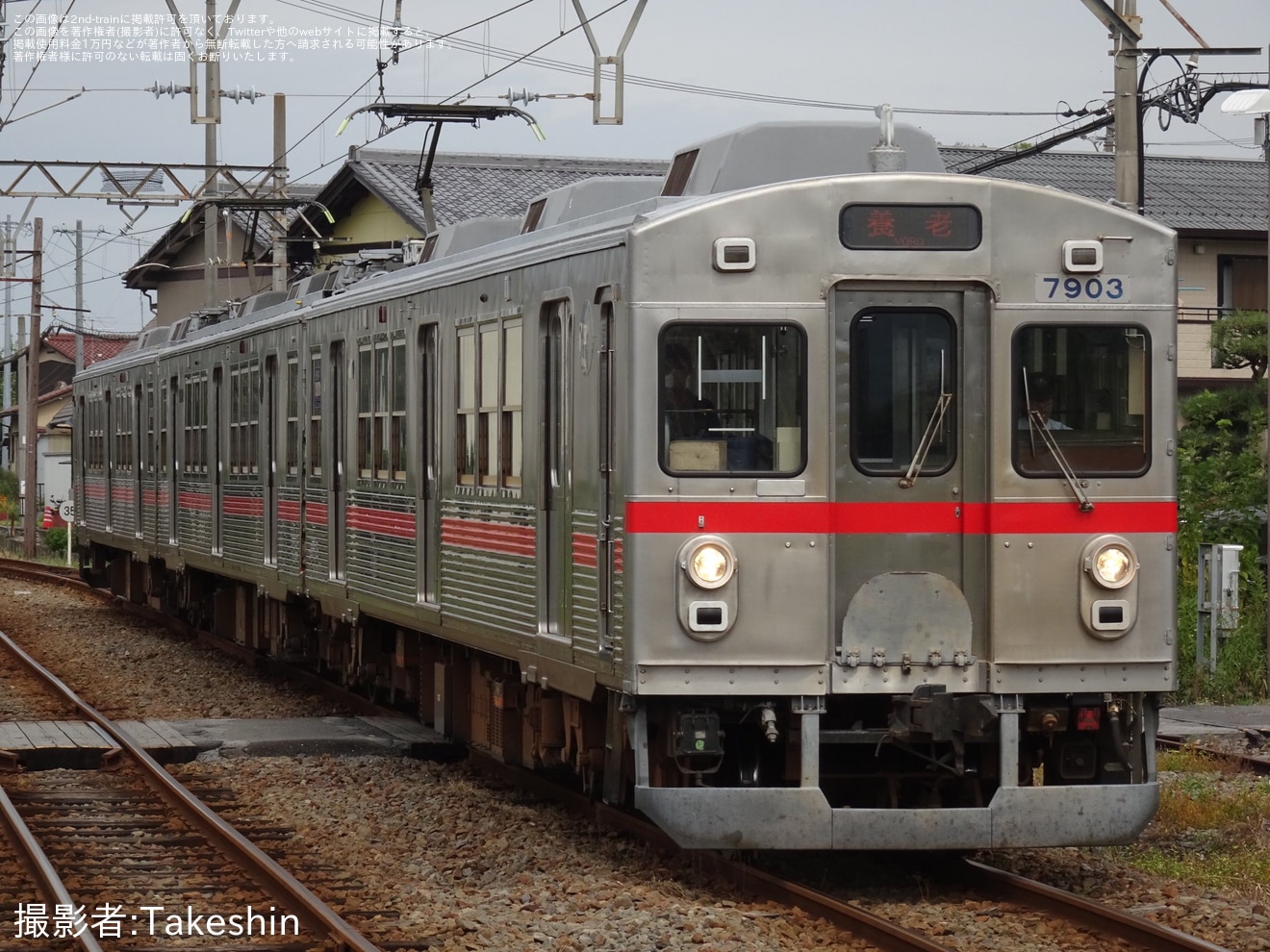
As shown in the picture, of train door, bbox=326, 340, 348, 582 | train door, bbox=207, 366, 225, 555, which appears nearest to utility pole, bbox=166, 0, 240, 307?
train door, bbox=207, 366, 225, 555

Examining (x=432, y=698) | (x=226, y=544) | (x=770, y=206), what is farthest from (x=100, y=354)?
(x=770, y=206)

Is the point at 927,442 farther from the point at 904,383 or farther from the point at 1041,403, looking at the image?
the point at 1041,403

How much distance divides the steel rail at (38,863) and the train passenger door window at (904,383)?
341 cm

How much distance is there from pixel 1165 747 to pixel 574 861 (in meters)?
4.51

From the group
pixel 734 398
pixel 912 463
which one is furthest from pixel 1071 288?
pixel 734 398

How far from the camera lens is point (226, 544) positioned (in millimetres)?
17406

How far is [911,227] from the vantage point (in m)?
7.95

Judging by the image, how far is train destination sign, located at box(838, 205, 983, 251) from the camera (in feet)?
26.0

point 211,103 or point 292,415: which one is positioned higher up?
point 211,103

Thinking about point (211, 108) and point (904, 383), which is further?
point (211, 108)

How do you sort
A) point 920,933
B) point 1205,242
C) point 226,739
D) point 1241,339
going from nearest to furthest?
point 920,933, point 226,739, point 1241,339, point 1205,242

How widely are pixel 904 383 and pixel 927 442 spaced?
252 mm

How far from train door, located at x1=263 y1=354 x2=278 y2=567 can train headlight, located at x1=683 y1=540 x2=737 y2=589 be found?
320 inches

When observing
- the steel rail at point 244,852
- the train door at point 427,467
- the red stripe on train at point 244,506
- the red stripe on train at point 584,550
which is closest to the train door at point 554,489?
the red stripe on train at point 584,550
